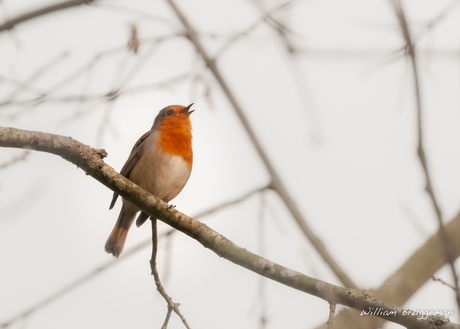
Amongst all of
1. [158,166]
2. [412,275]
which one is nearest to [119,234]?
[158,166]

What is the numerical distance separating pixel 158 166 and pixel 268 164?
151 cm

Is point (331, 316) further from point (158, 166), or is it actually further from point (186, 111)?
point (186, 111)

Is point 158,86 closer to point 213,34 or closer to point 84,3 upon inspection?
point 213,34

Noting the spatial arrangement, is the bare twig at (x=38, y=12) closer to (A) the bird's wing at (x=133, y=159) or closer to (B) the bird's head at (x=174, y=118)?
(A) the bird's wing at (x=133, y=159)

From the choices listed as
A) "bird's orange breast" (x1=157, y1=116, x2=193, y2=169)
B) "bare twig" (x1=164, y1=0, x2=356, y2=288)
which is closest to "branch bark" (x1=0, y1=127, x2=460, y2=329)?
"bare twig" (x1=164, y1=0, x2=356, y2=288)

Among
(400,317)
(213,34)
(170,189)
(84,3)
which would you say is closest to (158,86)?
(213,34)

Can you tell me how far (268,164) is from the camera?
160 inches

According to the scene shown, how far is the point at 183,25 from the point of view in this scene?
4258 millimetres

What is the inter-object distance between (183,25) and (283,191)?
1691mm

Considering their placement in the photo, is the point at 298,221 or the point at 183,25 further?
the point at 183,25

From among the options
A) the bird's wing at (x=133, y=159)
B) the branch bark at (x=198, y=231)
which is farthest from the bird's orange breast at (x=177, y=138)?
the branch bark at (x=198, y=231)

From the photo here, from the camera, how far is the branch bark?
2828 mm

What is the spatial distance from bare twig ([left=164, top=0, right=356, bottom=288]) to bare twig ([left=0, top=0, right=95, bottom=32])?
0.80m

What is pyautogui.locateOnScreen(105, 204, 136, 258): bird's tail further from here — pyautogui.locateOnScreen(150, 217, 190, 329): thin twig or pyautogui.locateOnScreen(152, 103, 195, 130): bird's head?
pyautogui.locateOnScreen(150, 217, 190, 329): thin twig
